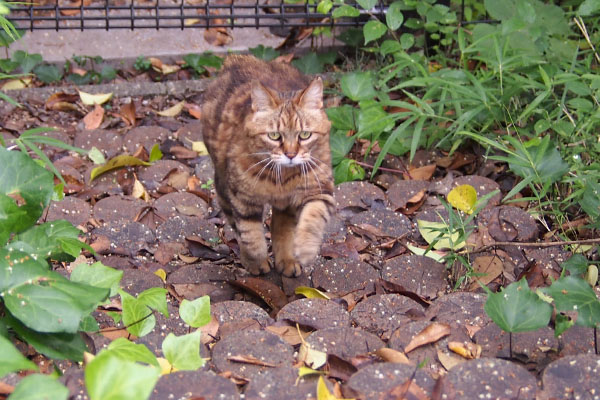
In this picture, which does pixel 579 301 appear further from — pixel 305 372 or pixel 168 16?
pixel 168 16

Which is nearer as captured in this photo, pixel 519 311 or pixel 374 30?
pixel 519 311

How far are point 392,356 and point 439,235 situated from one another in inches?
40.8

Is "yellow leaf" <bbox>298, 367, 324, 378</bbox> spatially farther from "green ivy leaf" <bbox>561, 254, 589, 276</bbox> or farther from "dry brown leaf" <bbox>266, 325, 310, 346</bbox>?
"green ivy leaf" <bbox>561, 254, 589, 276</bbox>

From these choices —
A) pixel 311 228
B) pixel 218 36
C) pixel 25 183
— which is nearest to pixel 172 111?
pixel 218 36

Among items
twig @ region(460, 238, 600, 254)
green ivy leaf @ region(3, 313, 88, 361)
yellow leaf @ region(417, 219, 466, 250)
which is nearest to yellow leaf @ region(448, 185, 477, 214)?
yellow leaf @ region(417, 219, 466, 250)

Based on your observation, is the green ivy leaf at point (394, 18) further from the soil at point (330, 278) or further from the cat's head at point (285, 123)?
the cat's head at point (285, 123)

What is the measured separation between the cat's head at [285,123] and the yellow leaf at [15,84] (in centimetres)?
273

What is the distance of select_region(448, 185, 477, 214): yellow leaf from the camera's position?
12.5ft

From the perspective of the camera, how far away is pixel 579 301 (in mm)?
2719

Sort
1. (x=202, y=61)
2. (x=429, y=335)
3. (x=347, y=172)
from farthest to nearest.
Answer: (x=202, y=61) → (x=347, y=172) → (x=429, y=335)

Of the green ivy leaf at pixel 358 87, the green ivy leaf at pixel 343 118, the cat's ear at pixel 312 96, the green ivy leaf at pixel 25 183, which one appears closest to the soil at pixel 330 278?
the green ivy leaf at pixel 343 118

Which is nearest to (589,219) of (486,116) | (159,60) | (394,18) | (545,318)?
(486,116)

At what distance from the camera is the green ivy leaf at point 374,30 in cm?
521

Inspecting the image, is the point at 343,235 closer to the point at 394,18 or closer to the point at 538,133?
the point at 538,133
